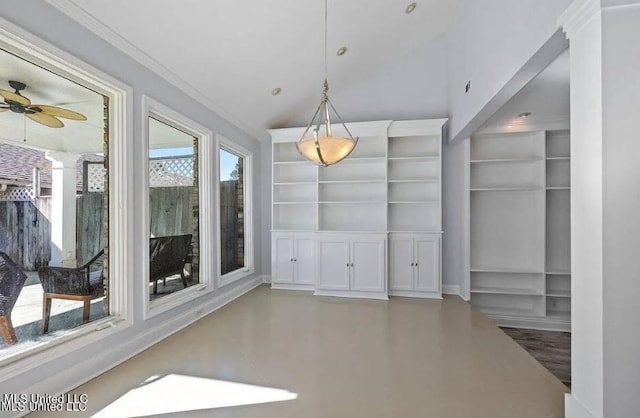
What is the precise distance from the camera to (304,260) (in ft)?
16.1

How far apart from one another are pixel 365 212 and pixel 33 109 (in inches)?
162

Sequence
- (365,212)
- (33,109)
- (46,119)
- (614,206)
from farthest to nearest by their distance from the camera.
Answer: (365,212) < (46,119) < (33,109) < (614,206)

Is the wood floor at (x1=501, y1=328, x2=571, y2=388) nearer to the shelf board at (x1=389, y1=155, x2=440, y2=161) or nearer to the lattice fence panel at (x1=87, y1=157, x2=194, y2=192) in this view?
the shelf board at (x1=389, y1=155, x2=440, y2=161)

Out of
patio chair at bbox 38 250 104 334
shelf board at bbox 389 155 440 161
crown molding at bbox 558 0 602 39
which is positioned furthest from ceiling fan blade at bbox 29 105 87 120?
shelf board at bbox 389 155 440 161

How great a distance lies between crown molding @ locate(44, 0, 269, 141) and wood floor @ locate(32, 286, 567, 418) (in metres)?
2.59

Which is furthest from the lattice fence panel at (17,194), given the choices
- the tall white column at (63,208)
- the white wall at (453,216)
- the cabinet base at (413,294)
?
the white wall at (453,216)

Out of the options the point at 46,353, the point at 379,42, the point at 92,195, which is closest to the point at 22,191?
the point at 92,195

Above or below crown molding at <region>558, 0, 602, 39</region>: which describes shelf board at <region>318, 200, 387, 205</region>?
below

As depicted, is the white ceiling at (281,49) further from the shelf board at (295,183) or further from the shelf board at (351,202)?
the shelf board at (351,202)

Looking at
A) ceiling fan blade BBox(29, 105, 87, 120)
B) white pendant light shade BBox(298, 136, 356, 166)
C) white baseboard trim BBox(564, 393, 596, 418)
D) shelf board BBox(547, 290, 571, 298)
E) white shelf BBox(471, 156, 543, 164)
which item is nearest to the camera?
white baseboard trim BBox(564, 393, 596, 418)

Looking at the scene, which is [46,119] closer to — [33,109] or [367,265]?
[33,109]

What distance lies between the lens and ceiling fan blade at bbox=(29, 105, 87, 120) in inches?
81.8

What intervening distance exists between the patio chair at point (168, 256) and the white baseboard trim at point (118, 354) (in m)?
0.38

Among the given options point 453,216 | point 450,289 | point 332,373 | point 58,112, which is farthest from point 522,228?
point 58,112
